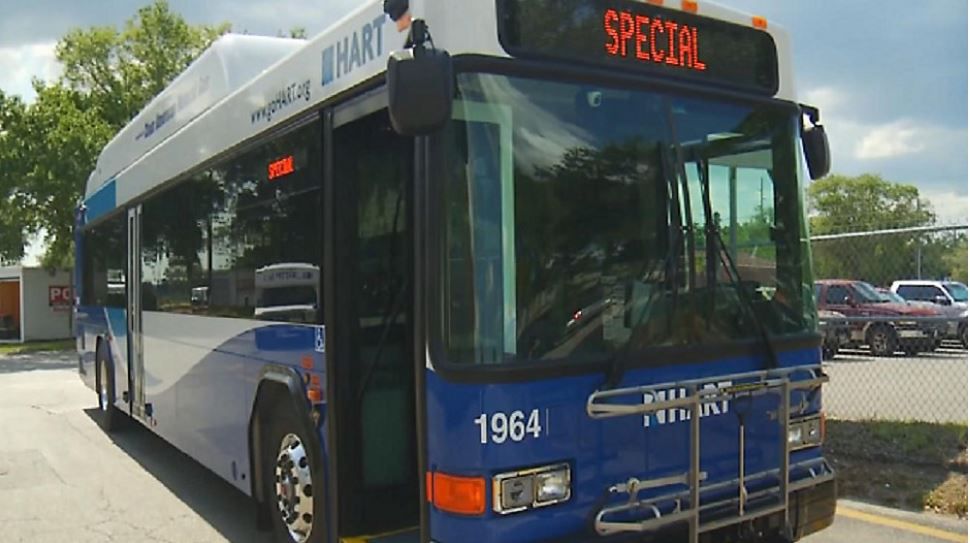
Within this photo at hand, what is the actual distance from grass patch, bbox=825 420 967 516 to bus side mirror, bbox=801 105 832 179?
9.36 ft

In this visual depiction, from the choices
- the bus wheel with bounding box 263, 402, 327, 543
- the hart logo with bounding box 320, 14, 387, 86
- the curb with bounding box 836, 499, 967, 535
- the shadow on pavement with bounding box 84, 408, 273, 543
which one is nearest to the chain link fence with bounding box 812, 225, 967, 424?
the curb with bounding box 836, 499, 967, 535

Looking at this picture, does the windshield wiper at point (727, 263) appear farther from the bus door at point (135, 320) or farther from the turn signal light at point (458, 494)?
the bus door at point (135, 320)

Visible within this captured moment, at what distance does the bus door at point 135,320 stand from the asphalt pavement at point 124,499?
679mm

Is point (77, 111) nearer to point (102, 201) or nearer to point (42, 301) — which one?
point (42, 301)

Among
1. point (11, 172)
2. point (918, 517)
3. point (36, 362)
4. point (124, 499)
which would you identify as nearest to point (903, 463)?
point (918, 517)

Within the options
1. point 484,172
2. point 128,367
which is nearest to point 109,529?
point 128,367

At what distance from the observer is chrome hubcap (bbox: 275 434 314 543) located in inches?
189

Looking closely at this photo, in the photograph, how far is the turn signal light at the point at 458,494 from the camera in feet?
11.5

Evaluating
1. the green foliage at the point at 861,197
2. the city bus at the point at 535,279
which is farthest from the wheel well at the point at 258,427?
the green foliage at the point at 861,197

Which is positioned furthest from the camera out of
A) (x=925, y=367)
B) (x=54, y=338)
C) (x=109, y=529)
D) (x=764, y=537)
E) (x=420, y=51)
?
(x=54, y=338)

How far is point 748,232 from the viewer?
4.42 metres

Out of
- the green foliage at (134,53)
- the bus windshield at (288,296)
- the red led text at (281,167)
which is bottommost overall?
the bus windshield at (288,296)

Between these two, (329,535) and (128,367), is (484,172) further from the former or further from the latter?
(128,367)

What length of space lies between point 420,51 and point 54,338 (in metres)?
34.2
